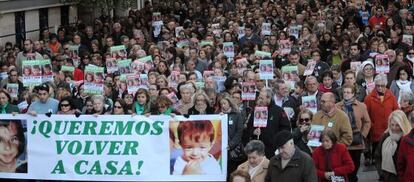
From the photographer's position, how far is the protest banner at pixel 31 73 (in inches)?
616

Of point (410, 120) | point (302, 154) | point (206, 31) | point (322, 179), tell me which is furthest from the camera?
point (206, 31)

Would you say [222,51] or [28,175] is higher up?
[222,51]

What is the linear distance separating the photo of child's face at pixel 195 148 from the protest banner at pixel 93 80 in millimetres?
3490

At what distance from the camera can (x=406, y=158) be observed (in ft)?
32.7

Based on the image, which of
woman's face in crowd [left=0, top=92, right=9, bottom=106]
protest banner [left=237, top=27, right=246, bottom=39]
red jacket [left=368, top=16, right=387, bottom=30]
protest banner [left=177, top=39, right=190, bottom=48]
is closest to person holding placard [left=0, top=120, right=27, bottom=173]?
woman's face in crowd [left=0, top=92, right=9, bottom=106]

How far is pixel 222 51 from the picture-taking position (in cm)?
1928

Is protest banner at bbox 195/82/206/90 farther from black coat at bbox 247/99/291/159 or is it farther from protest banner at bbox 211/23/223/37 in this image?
protest banner at bbox 211/23/223/37

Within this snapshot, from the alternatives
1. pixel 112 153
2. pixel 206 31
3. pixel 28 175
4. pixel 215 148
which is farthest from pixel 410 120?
pixel 206 31

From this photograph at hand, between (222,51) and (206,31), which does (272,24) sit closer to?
(206,31)

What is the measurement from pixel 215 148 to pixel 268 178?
1.97 metres

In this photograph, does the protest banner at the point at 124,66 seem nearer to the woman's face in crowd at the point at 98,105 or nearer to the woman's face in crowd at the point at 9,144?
the woman's face in crowd at the point at 98,105

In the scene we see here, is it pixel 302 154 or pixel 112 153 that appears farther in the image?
pixel 112 153

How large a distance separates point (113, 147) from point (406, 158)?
340 cm

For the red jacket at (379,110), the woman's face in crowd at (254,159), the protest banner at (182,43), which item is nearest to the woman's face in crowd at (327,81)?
the red jacket at (379,110)
